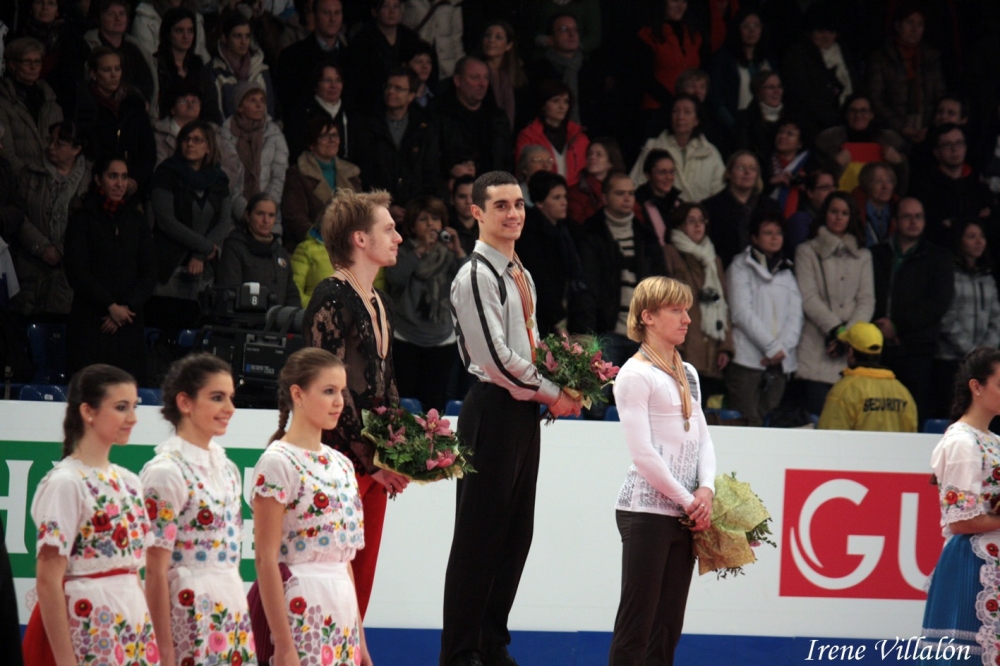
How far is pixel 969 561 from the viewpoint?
5320 millimetres

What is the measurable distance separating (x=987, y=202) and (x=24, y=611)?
7884mm

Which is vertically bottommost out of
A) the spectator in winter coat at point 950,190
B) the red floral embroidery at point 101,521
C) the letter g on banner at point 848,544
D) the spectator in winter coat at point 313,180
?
the letter g on banner at point 848,544

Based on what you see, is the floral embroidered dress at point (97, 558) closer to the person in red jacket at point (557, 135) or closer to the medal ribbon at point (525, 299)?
the medal ribbon at point (525, 299)

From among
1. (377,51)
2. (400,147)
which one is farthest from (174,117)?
(377,51)

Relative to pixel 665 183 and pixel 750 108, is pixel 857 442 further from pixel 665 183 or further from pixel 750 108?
pixel 750 108

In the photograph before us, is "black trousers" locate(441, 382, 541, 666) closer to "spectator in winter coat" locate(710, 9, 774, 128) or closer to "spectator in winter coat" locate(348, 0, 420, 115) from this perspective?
"spectator in winter coat" locate(348, 0, 420, 115)

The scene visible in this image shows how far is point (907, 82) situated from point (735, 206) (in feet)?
8.43

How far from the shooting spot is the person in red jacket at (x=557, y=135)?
9430mm

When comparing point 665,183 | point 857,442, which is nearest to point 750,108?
point 665,183

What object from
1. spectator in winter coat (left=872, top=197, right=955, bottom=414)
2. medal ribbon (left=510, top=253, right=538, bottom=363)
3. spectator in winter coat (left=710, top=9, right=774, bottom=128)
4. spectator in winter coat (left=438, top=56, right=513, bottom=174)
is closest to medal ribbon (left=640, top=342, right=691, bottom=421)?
medal ribbon (left=510, top=253, right=538, bottom=363)

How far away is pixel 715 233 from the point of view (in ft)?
31.2

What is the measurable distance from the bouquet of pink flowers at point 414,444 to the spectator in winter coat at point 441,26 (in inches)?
231

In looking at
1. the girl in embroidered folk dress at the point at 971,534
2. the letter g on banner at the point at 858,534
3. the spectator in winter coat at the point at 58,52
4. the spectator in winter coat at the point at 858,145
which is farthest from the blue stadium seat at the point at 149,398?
the spectator in winter coat at the point at 858,145

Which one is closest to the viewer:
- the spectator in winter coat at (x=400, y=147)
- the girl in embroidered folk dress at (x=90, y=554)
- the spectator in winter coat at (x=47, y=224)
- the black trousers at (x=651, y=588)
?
the girl in embroidered folk dress at (x=90, y=554)
